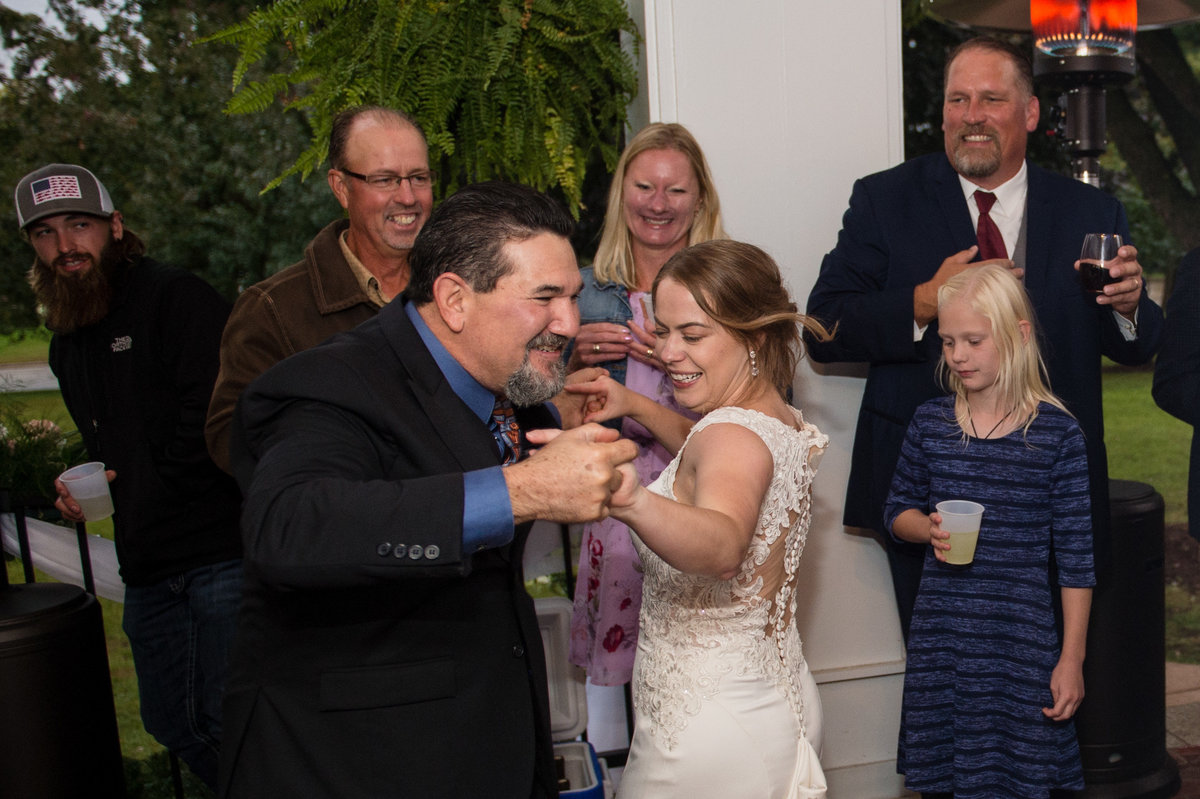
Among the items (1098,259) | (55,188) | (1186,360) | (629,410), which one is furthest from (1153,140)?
(55,188)

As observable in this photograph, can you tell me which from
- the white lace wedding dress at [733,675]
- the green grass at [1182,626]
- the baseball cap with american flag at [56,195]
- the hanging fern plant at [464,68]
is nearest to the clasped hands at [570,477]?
the white lace wedding dress at [733,675]

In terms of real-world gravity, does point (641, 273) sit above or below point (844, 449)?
above

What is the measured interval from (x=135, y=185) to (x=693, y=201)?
3066mm

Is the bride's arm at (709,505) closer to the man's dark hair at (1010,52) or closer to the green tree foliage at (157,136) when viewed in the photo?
the man's dark hair at (1010,52)

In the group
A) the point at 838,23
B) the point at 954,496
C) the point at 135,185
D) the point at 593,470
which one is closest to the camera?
the point at 593,470

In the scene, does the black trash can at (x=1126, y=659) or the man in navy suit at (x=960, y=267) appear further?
the black trash can at (x=1126, y=659)

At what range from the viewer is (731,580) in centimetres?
179

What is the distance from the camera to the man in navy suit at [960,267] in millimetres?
2637

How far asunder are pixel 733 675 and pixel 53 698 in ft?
6.00

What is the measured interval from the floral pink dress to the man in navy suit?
52 cm

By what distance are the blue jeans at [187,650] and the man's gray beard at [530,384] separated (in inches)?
61.3

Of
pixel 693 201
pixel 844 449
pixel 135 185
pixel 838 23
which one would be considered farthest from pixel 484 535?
pixel 135 185

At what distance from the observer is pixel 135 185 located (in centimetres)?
470

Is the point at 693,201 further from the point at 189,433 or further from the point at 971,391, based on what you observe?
the point at 189,433
